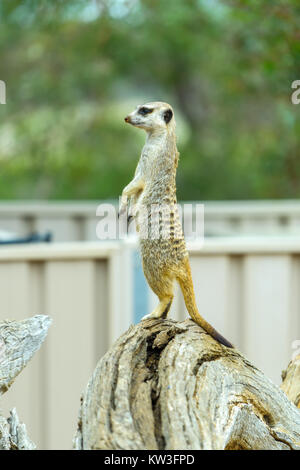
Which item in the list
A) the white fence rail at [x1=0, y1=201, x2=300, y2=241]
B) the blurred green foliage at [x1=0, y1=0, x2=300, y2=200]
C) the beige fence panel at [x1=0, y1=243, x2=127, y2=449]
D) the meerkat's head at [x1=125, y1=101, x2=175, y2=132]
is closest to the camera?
the meerkat's head at [x1=125, y1=101, x2=175, y2=132]

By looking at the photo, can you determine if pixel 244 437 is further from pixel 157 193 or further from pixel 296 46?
pixel 296 46

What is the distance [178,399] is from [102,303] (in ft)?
3.51

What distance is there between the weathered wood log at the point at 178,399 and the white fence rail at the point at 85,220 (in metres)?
2.67

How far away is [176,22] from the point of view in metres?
7.00

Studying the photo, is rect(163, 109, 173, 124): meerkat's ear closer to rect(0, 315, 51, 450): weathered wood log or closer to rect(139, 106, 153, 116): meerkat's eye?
rect(139, 106, 153, 116): meerkat's eye

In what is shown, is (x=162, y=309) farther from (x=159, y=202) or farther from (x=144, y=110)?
(x=144, y=110)

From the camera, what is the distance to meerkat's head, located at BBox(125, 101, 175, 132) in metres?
0.75

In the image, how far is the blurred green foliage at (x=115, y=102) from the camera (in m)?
7.27

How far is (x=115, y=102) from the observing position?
9227 millimetres

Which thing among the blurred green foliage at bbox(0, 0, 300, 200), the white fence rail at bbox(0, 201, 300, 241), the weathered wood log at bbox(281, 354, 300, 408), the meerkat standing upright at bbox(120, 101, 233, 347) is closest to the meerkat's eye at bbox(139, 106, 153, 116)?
the meerkat standing upright at bbox(120, 101, 233, 347)

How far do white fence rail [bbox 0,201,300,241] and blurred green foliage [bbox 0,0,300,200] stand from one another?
Answer: 9.17 ft

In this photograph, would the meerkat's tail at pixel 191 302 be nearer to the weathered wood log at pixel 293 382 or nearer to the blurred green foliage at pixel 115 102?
the weathered wood log at pixel 293 382

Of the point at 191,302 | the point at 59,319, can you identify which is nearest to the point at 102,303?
the point at 59,319
